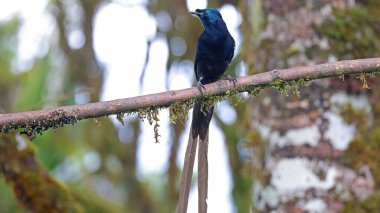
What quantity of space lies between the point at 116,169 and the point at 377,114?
230 cm

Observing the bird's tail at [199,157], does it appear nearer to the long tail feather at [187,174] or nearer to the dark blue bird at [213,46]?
the long tail feather at [187,174]

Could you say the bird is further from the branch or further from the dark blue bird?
the branch

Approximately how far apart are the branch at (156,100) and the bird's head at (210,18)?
0.80m

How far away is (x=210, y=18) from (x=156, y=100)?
3.36 ft

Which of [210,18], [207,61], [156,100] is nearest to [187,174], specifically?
[156,100]

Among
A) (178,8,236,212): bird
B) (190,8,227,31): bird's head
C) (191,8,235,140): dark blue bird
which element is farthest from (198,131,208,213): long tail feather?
(190,8,227,31): bird's head

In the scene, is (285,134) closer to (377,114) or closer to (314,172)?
(314,172)

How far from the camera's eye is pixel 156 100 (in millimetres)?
2184

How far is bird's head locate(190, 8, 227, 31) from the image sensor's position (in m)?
3.10

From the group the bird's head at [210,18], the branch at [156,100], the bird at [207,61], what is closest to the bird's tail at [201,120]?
the bird at [207,61]

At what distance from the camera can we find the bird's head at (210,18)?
3102mm

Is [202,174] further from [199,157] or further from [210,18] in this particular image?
[210,18]

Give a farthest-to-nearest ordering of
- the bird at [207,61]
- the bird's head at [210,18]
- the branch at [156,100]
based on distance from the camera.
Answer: the bird's head at [210,18], the bird at [207,61], the branch at [156,100]

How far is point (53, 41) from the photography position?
499 centimetres
